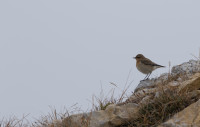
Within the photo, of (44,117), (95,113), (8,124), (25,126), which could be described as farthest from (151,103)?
(8,124)

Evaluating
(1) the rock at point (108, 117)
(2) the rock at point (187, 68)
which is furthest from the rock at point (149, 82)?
(1) the rock at point (108, 117)

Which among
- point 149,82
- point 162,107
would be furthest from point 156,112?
point 149,82

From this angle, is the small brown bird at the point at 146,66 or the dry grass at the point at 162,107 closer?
the dry grass at the point at 162,107

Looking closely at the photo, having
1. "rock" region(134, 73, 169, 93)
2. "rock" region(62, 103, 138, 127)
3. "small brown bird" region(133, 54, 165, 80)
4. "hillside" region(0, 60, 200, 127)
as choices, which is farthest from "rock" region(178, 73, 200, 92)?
"small brown bird" region(133, 54, 165, 80)

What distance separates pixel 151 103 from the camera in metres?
5.86

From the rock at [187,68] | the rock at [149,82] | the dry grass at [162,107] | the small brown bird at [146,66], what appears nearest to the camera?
the dry grass at [162,107]

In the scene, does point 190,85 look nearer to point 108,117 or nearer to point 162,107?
point 162,107

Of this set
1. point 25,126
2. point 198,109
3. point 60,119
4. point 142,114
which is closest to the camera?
point 198,109

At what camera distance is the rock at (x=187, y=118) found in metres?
5.24

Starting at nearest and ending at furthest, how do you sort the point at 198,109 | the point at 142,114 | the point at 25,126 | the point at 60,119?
the point at 198,109
the point at 142,114
the point at 60,119
the point at 25,126

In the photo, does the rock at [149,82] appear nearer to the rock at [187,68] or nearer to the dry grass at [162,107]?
the rock at [187,68]

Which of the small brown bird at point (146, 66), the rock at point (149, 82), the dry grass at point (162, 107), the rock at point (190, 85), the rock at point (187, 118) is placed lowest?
the rock at point (187, 118)

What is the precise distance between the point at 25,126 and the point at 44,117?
2.29 feet

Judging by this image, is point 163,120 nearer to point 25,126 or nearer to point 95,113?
point 95,113
